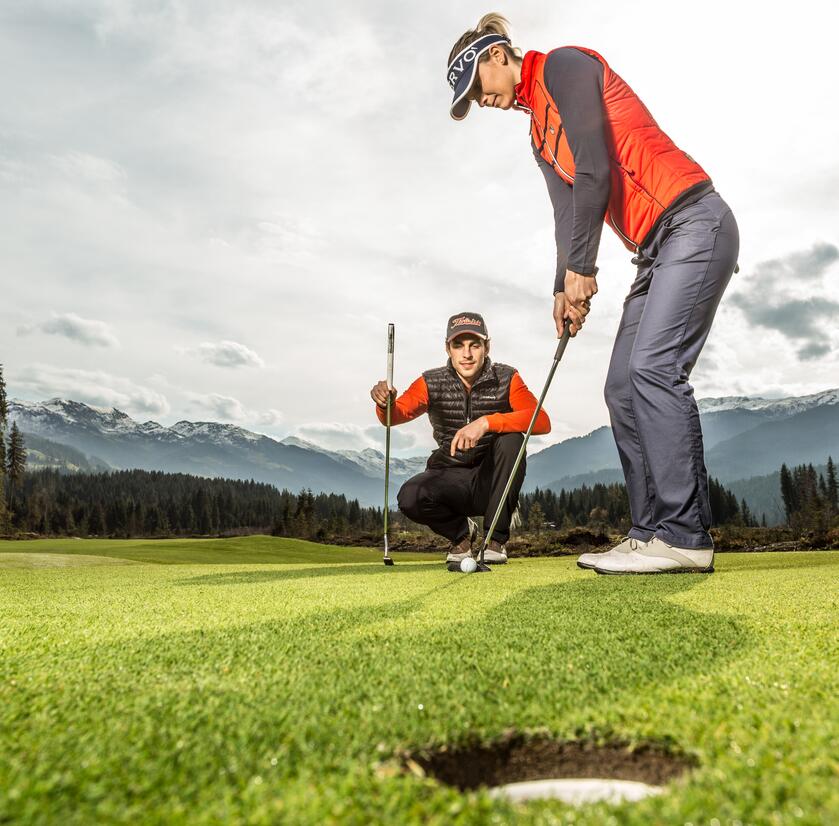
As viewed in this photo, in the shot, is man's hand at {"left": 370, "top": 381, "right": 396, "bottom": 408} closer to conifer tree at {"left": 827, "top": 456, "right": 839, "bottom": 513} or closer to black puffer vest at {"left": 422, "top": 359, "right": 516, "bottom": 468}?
black puffer vest at {"left": 422, "top": 359, "right": 516, "bottom": 468}

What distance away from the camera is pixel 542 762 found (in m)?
1.22

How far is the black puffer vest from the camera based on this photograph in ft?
23.7

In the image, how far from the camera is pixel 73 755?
1102 millimetres

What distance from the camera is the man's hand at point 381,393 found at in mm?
6934

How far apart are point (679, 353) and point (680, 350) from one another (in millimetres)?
20

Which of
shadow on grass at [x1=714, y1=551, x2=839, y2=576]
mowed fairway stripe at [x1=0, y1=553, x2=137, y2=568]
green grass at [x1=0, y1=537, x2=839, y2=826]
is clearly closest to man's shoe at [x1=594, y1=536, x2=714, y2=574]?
shadow on grass at [x1=714, y1=551, x2=839, y2=576]

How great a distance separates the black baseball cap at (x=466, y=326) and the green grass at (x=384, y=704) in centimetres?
485

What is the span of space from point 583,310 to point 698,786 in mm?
3760

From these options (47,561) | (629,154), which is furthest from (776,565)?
(47,561)

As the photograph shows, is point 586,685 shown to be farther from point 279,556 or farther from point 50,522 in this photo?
point 50,522

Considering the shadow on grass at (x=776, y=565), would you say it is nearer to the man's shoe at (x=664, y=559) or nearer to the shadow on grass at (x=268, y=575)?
the man's shoe at (x=664, y=559)

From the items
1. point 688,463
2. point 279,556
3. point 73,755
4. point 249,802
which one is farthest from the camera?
point 279,556

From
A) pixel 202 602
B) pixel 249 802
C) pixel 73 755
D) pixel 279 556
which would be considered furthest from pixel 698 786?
pixel 279 556

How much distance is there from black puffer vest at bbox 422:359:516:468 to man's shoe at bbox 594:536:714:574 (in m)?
3.15
